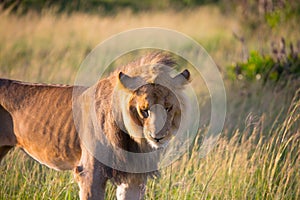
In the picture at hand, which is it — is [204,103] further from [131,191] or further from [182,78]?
[182,78]

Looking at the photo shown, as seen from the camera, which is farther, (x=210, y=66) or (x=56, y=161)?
(x=210, y=66)

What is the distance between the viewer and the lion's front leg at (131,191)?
4.87m

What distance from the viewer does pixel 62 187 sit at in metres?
5.44

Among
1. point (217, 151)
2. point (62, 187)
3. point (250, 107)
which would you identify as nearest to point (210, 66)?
point (250, 107)

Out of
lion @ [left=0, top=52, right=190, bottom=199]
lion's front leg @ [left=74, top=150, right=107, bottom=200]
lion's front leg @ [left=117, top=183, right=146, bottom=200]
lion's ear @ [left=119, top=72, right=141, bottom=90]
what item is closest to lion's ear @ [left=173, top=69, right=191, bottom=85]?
lion @ [left=0, top=52, right=190, bottom=199]

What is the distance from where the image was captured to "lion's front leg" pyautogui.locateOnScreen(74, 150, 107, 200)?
4586 mm

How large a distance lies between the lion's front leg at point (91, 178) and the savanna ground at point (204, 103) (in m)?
0.45

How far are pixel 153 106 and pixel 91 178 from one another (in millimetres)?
770

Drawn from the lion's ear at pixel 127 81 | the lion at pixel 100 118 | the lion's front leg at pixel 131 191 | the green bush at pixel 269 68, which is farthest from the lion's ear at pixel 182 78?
the green bush at pixel 269 68

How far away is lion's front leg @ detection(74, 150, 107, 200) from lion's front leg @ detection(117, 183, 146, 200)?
0.26m

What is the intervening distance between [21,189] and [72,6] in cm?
1165

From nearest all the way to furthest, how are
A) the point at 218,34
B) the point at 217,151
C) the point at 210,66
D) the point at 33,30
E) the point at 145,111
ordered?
the point at 145,111 < the point at 217,151 < the point at 210,66 < the point at 33,30 < the point at 218,34

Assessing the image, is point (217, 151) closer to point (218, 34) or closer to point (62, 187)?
point (62, 187)

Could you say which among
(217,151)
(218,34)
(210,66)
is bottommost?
(217,151)
